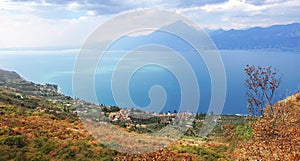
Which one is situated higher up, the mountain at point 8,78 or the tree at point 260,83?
the mountain at point 8,78

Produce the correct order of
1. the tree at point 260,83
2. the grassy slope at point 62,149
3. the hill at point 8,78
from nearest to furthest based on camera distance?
1. the grassy slope at point 62,149
2. the tree at point 260,83
3. the hill at point 8,78

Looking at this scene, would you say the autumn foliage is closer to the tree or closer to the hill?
the tree

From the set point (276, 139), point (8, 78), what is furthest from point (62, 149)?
point (8, 78)

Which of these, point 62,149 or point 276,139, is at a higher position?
point 276,139

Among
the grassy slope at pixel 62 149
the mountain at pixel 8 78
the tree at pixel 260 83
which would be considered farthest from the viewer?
the mountain at pixel 8 78

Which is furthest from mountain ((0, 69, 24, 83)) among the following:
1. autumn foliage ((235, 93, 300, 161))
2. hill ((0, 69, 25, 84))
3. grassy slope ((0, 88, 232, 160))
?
autumn foliage ((235, 93, 300, 161))

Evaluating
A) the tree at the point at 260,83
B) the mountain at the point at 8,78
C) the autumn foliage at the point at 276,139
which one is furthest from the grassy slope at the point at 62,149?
the mountain at the point at 8,78

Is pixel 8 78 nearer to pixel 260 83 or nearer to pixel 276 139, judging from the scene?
pixel 260 83

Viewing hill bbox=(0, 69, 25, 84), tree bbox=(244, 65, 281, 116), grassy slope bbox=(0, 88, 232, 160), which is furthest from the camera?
hill bbox=(0, 69, 25, 84)

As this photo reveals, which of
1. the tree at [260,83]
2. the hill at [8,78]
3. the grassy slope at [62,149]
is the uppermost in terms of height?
the hill at [8,78]

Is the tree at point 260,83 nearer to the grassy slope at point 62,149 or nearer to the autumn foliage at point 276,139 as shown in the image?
the autumn foliage at point 276,139

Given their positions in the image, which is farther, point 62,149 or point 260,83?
point 62,149

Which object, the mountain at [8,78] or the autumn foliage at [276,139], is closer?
the autumn foliage at [276,139]

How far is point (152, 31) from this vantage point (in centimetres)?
765
